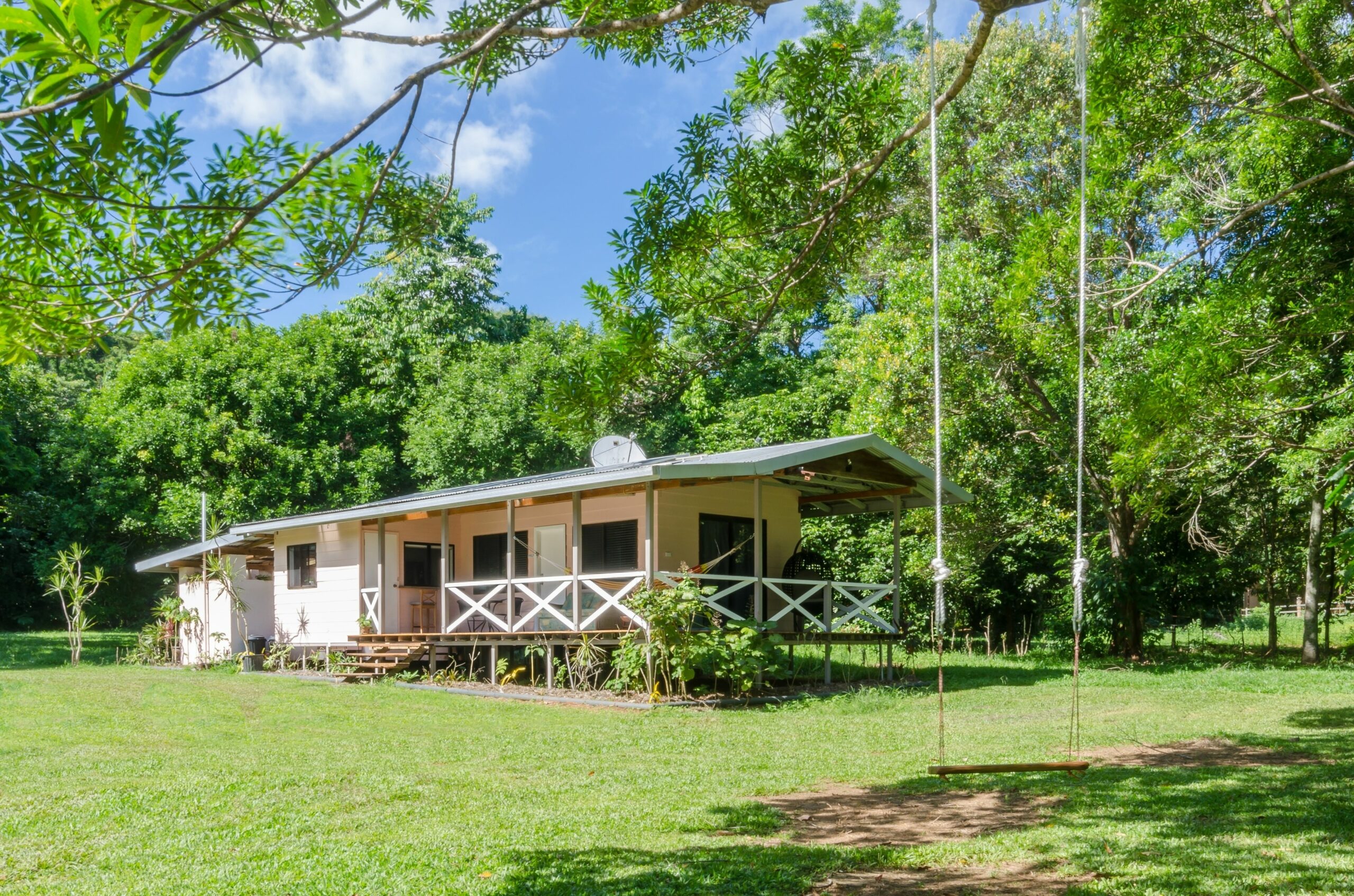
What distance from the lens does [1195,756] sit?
814 cm

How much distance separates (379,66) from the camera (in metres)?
4.88

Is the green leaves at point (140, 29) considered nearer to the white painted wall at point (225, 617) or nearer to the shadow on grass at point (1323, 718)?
the shadow on grass at point (1323, 718)

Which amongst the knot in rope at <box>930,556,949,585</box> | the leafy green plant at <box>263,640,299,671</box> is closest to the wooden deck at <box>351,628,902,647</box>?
the leafy green plant at <box>263,640,299,671</box>

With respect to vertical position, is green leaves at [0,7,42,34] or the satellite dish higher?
green leaves at [0,7,42,34]

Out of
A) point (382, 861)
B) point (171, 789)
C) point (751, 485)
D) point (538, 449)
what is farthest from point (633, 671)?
point (538, 449)

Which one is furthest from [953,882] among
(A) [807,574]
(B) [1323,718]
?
(A) [807,574]

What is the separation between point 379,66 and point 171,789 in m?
4.82

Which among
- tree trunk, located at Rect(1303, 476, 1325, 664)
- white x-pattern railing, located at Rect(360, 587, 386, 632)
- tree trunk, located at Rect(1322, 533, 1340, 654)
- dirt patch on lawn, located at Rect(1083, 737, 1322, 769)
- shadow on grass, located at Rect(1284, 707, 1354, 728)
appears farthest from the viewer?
tree trunk, located at Rect(1322, 533, 1340, 654)

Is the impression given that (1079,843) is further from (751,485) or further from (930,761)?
(751,485)

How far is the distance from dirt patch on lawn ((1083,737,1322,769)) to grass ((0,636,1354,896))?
Answer: 0.83ft

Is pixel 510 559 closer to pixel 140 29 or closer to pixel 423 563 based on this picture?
pixel 423 563

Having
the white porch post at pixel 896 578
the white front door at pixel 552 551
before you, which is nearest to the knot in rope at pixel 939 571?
the white porch post at pixel 896 578

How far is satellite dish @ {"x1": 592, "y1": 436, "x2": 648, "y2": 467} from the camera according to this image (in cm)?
1516

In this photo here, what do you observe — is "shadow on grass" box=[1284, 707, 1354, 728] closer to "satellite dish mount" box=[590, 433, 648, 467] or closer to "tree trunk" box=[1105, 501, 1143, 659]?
"tree trunk" box=[1105, 501, 1143, 659]
